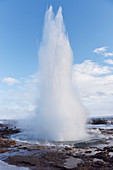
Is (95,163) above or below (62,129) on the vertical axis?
below

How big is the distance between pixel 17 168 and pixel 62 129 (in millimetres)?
16094

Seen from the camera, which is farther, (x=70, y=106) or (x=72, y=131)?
(x=70, y=106)

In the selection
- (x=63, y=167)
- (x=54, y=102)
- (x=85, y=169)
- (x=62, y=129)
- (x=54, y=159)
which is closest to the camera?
(x=85, y=169)

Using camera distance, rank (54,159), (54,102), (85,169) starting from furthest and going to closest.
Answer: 1. (54,102)
2. (54,159)
3. (85,169)

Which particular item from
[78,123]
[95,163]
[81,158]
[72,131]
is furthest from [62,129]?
[95,163]

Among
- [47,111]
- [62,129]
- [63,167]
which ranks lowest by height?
[63,167]

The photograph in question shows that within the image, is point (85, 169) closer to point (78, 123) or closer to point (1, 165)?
point (1, 165)

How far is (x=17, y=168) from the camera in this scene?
10078 millimetres

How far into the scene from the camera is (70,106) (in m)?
28.8

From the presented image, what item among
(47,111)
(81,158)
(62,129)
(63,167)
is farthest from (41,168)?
(47,111)

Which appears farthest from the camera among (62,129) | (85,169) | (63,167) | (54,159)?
(62,129)

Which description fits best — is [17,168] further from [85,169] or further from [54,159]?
[85,169]

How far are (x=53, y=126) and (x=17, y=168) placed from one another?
17.0 meters

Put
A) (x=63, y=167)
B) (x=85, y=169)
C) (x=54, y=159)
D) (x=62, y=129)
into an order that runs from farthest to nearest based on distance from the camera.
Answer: (x=62, y=129) → (x=54, y=159) → (x=63, y=167) → (x=85, y=169)
